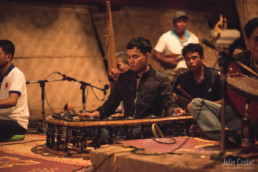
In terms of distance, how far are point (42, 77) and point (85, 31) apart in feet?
6.00

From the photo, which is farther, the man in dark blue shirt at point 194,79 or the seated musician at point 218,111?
the man in dark blue shirt at point 194,79

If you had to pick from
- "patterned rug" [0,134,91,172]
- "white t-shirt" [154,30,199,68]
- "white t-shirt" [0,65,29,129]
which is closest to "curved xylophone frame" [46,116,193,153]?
"patterned rug" [0,134,91,172]

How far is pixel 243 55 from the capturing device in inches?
161

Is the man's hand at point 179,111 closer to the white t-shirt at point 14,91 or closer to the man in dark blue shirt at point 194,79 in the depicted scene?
the man in dark blue shirt at point 194,79

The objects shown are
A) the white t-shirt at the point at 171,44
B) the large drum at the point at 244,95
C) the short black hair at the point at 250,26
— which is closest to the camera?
A: the large drum at the point at 244,95

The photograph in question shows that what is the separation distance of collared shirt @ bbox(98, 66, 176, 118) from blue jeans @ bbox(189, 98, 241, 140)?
0.80 metres

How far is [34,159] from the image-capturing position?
4410mm

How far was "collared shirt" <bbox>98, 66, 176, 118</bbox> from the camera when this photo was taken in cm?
470

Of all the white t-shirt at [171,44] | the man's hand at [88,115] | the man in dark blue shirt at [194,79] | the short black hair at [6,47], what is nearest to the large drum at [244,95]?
the man's hand at [88,115]

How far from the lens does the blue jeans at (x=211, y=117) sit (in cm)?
371

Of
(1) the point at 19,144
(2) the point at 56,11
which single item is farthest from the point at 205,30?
(1) the point at 19,144

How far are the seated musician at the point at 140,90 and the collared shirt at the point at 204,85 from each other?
0.69 m

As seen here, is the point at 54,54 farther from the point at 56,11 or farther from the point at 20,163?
the point at 20,163

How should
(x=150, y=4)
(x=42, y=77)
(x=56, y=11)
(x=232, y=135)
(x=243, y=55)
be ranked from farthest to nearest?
1. (x=150, y=4)
2. (x=56, y=11)
3. (x=42, y=77)
4. (x=243, y=55)
5. (x=232, y=135)
